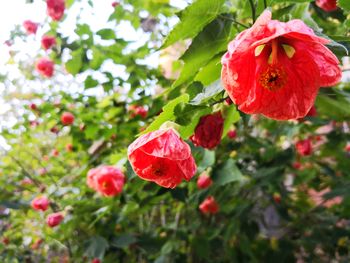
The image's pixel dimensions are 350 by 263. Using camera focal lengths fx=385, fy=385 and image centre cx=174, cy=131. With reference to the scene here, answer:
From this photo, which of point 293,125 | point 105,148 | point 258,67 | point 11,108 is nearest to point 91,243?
point 105,148

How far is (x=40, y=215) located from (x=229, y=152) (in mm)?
1472

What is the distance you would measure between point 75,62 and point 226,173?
41.5 inches

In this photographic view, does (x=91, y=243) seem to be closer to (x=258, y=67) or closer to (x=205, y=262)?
(x=205, y=262)

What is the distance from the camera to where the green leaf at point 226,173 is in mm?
1448

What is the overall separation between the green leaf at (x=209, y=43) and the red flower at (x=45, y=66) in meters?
1.94

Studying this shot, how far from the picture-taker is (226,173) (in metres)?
1.51

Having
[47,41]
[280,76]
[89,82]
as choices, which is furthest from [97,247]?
[280,76]

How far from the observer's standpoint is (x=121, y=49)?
204cm

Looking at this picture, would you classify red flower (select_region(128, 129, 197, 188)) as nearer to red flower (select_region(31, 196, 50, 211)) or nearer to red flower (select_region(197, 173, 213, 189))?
red flower (select_region(197, 173, 213, 189))

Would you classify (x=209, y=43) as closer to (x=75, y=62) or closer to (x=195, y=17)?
(x=195, y=17)

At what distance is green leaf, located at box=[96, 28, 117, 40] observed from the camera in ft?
6.44

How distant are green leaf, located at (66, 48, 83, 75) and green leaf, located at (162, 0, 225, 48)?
1.32 m

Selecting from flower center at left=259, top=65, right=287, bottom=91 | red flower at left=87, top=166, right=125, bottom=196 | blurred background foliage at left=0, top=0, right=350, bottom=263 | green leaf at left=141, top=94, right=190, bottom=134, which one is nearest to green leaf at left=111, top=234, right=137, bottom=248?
blurred background foliage at left=0, top=0, right=350, bottom=263

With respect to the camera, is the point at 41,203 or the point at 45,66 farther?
the point at 45,66
